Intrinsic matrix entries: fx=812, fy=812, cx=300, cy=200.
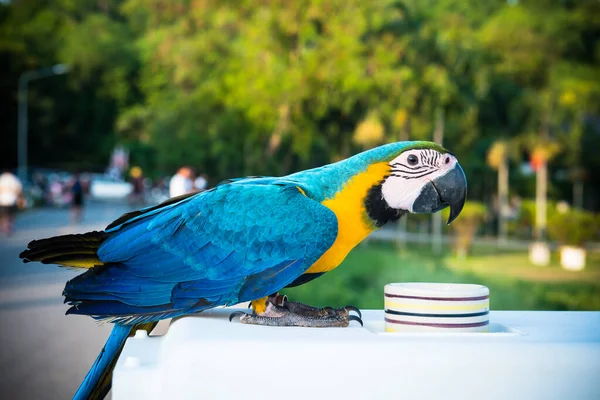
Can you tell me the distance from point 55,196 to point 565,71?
19331 millimetres

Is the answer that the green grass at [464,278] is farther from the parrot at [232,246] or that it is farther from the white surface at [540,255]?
the parrot at [232,246]

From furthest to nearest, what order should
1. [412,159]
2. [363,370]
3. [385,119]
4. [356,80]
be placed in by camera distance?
[385,119]
[356,80]
[412,159]
[363,370]

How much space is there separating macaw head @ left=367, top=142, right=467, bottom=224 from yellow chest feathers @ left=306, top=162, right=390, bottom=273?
0.02 metres

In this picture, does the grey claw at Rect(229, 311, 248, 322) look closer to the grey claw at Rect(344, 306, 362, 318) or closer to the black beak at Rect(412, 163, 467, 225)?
the grey claw at Rect(344, 306, 362, 318)

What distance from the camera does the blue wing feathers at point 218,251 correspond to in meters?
2.50

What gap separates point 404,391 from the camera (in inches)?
76.9

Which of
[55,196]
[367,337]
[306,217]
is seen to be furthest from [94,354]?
[55,196]

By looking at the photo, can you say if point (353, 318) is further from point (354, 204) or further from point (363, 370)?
point (363, 370)

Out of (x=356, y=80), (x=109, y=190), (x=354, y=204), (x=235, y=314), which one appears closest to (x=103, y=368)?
(x=235, y=314)

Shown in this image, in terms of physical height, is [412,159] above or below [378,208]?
above

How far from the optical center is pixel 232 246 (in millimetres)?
2547

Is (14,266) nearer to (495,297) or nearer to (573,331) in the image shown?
(495,297)

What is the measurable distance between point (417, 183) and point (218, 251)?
0.68 metres

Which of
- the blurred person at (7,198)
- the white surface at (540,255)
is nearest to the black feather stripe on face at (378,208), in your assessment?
the white surface at (540,255)
